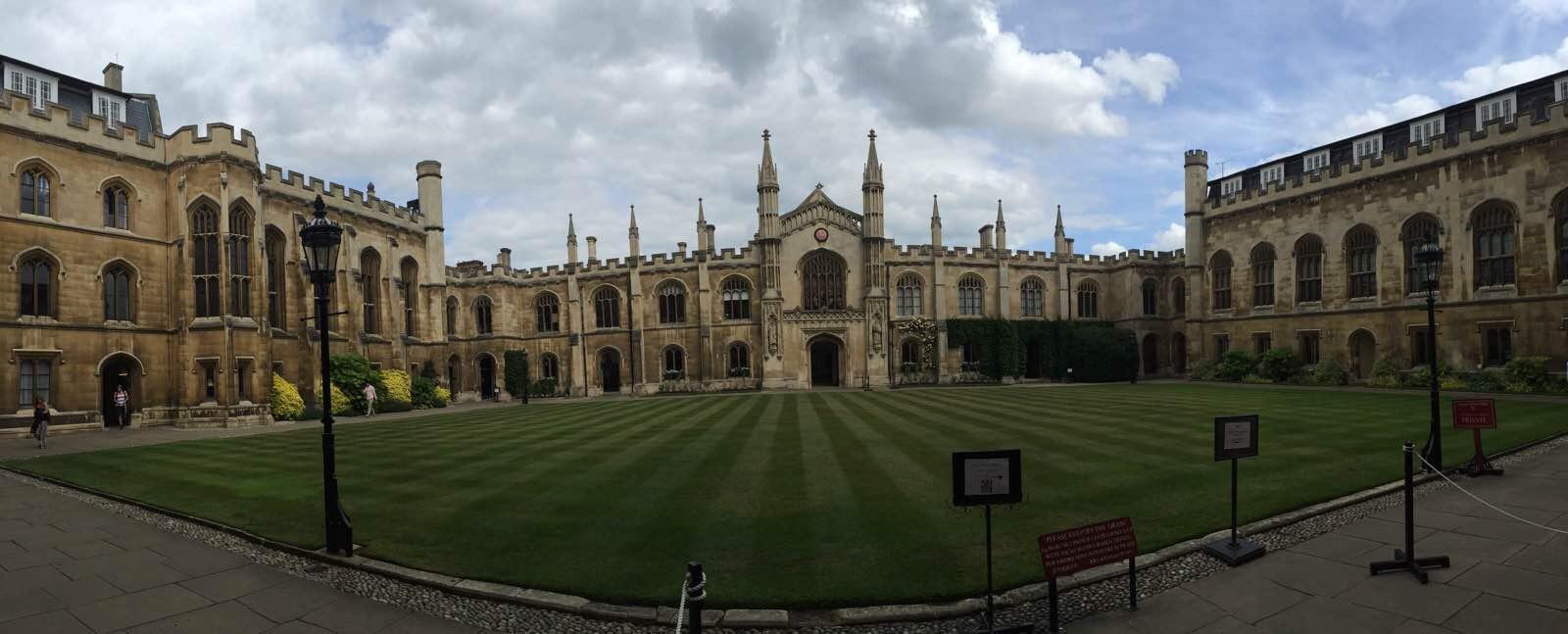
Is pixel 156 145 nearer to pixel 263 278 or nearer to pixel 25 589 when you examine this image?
pixel 263 278

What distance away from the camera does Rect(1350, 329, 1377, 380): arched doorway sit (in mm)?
31781

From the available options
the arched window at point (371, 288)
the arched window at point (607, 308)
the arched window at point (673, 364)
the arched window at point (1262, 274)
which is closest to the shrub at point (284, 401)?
the arched window at point (371, 288)

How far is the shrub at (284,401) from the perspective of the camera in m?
26.5

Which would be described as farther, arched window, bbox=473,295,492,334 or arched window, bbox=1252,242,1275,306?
arched window, bbox=473,295,492,334

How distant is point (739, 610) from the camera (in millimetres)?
5910

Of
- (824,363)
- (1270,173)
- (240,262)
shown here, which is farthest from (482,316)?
(1270,173)

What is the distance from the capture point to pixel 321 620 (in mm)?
6098

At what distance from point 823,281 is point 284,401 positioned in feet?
92.6

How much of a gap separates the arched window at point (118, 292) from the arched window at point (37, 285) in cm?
140

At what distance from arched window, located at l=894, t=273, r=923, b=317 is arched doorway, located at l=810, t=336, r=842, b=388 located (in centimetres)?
515

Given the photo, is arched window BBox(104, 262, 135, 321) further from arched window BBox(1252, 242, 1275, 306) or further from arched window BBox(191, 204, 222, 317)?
arched window BBox(1252, 242, 1275, 306)

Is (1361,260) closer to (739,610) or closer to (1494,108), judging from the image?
(1494,108)

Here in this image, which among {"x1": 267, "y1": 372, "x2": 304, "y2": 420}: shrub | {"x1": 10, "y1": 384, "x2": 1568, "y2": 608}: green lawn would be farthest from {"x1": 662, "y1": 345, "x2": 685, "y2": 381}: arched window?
{"x1": 10, "y1": 384, "x2": 1568, "y2": 608}: green lawn

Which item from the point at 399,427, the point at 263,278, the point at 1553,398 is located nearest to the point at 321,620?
the point at 399,427
